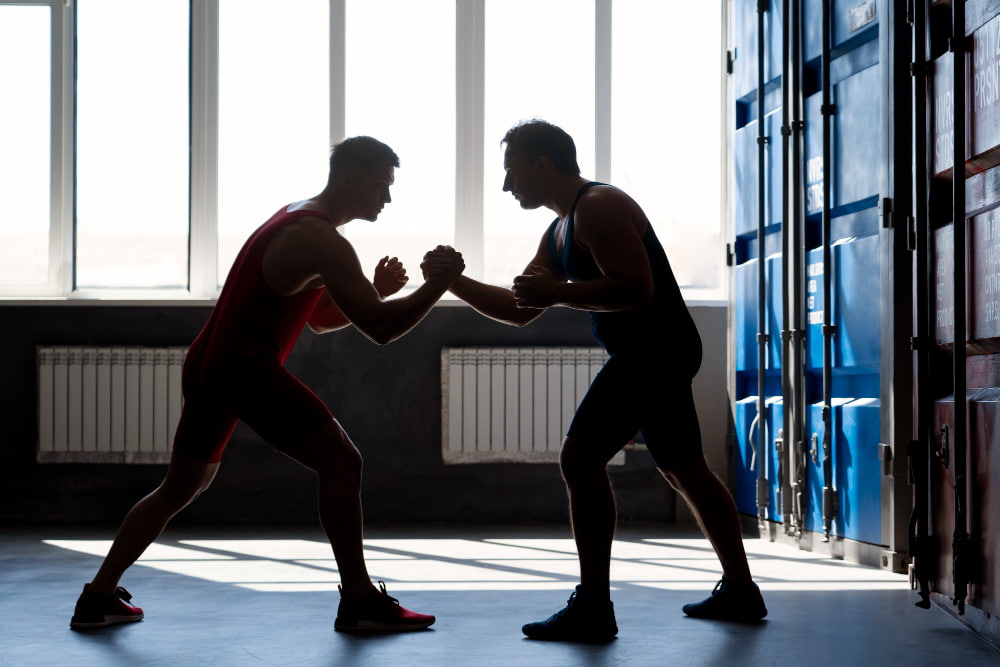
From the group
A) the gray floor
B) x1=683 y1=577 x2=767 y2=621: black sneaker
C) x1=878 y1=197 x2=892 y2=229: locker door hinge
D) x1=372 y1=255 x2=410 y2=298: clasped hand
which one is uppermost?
x1=878 y1=197 x2=892 y2=229: locker door hinge

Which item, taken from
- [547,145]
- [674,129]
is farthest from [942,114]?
[674,129]

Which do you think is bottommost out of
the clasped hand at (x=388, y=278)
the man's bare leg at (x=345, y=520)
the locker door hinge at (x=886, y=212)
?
the man's bare leg at (x=345, y=520)

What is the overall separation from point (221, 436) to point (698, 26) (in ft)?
13.1

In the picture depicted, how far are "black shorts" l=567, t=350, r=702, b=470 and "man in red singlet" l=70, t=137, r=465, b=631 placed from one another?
1.64 feet

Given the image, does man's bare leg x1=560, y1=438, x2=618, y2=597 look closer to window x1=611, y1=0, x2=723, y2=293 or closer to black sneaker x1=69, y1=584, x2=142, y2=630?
black sneaker x1=69, y1=584, x2=142, y2=630

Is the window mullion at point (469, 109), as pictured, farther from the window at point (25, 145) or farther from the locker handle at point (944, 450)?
the locker handle at point (944, 450)

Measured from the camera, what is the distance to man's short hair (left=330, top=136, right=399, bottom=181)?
10.1 ft

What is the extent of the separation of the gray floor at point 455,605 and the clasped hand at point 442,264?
95cm

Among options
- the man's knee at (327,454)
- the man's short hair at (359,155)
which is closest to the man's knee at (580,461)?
the man's knee at (327,454)

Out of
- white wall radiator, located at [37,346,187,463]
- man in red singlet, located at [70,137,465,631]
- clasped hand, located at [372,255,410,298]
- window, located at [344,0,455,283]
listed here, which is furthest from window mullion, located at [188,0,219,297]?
man in red singlet, located at [70,137,465,631]

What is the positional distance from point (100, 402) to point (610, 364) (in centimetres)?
360

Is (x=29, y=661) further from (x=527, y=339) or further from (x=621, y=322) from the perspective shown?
(x=527, y=339)

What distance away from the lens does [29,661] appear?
2629mm

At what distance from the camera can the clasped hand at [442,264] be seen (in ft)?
10.0
